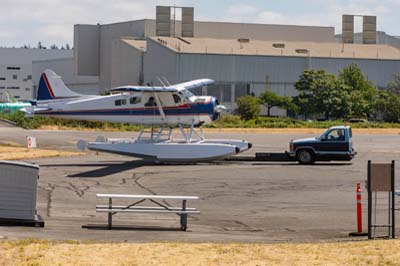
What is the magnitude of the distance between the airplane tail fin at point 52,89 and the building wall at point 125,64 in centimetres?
7001

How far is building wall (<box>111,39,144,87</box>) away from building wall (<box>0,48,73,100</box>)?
237ft

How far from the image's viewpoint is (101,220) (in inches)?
802

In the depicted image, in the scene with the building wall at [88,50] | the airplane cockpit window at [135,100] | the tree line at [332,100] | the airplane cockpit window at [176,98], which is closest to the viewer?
the airplane cockpit window at [176,98]

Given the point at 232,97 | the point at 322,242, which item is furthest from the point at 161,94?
the point at 232,97

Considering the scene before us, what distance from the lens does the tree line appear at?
4200 inches

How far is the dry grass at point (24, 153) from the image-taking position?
4042 centimetres

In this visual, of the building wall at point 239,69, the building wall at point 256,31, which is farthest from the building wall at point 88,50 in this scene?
the building wall at point 239,69

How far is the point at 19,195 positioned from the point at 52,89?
22966 mm

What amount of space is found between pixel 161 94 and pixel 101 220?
18871 mm

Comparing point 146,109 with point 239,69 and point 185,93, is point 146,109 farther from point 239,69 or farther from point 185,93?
point 239,69

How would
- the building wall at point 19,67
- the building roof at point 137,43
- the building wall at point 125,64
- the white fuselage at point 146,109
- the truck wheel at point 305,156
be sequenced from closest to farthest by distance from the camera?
1. the truck wheel at point 305,156
2. the white fuselage at point 146,109
3. the building wall at point 125,64
4. the building roof at point 137,43
5. the building wall at point 19,67

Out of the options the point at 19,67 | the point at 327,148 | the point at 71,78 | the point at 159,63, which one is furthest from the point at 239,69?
the point at 19,67

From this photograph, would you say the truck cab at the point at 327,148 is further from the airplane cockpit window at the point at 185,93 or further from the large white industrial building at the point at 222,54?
the large white industrial building at the point at 222,54

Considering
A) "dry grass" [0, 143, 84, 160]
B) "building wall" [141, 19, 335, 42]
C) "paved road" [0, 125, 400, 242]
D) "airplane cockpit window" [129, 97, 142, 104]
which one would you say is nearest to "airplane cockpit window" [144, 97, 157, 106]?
"airplane cockpit window" [129, 97, 142, 104]
